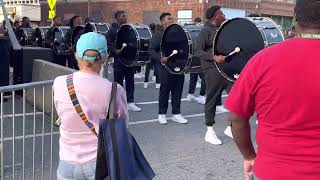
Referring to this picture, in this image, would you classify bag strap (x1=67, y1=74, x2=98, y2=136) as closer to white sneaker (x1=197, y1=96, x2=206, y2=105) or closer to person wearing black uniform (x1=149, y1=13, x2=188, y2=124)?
person wearing black uniform (x1=149, y1=13, x2=188, y2=124)

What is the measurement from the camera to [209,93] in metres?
6.75

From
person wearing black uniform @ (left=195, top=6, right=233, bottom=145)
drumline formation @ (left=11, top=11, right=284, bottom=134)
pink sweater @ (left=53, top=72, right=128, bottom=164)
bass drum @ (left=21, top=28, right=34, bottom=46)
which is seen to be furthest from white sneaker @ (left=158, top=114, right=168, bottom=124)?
bass drum @ (left=21, top=28, right=34, bottom=46)

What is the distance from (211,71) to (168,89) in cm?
Result: 154

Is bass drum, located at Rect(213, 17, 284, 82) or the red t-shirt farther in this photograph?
bass drum, located at Rect(213, 17, 284, 82)

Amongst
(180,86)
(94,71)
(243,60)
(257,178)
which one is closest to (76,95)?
(94,71)

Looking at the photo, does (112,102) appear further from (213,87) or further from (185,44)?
(185,44)

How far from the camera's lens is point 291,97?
2.23m

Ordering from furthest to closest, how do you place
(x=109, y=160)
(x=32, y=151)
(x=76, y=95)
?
1. (x=32, y=151)
2. (x=76, y=95)
3. (x=109, y=160)

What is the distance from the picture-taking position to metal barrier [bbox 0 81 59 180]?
3934 mm

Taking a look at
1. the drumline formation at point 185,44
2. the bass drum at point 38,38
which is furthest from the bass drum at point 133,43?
the bass drum at point 38,38

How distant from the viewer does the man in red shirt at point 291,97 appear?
2213 mm

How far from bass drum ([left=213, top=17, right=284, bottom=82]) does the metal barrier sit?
9.44 ft

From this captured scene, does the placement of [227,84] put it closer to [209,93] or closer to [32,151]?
[209,93]

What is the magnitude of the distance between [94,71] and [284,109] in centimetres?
124
